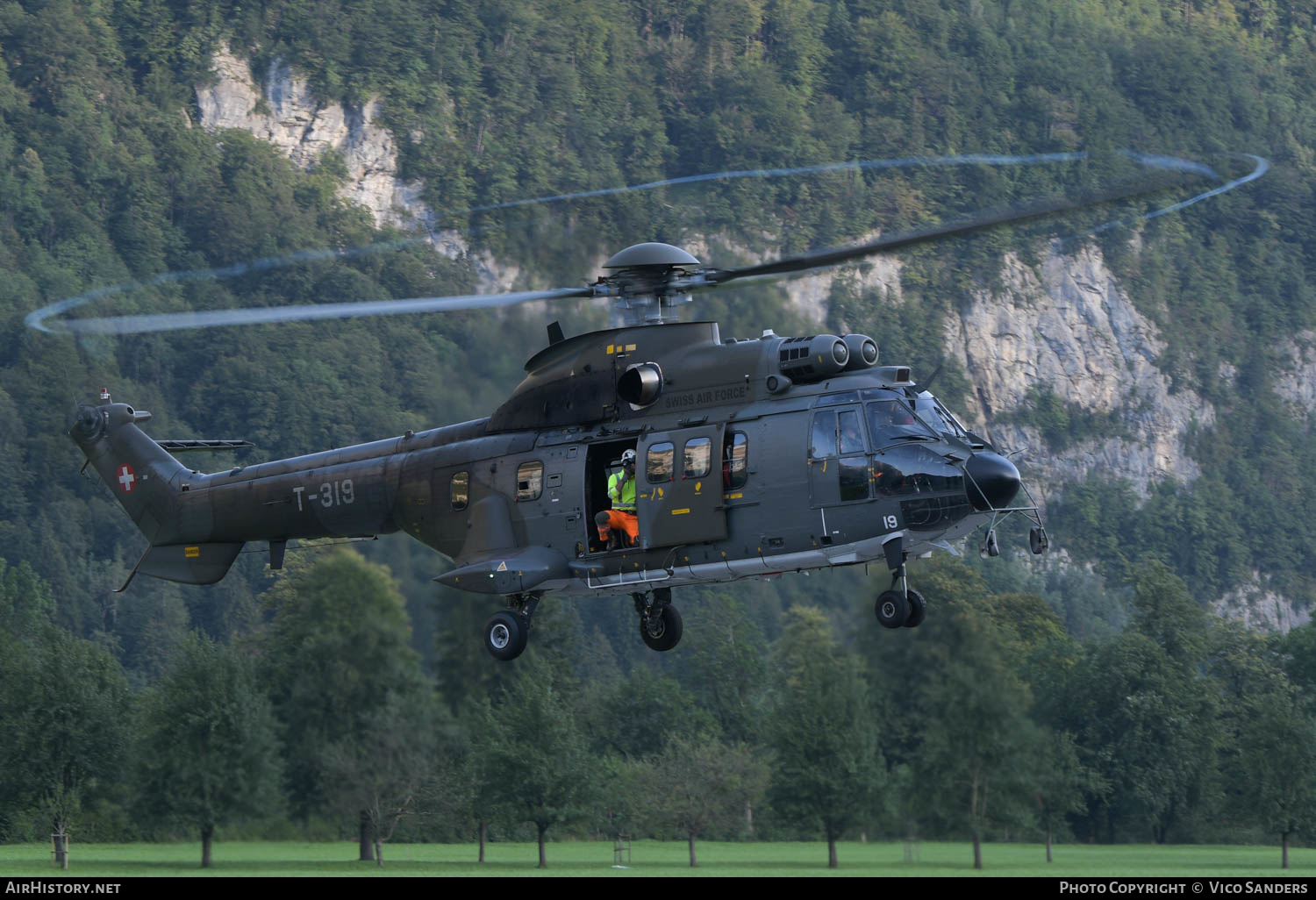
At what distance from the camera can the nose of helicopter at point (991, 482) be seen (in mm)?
30953

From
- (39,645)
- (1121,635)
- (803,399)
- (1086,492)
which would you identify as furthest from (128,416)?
(1086,492)

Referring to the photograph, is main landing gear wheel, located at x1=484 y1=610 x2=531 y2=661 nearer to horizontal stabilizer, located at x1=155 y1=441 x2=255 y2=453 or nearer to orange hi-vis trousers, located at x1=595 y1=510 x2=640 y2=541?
orange hi-vis trousers, located at x1=595 y1=510 x2=640 y2=541

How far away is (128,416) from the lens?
42.3 metres

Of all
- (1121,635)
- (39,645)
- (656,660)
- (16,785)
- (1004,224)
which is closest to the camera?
(1004,224)

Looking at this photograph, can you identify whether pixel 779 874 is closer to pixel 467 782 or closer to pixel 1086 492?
pixel 467 782

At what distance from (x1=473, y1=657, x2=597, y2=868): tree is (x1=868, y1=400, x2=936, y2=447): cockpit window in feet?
143

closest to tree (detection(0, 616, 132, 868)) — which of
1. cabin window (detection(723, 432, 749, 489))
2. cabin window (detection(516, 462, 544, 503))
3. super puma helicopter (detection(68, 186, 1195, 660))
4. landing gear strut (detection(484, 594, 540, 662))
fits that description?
super puma helicopter (detection(68, 186, 1195, 660))

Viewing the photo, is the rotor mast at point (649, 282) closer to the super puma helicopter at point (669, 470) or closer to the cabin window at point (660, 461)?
the super puma helicopter at point (669, 470)

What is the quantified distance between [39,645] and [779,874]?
33.6 m

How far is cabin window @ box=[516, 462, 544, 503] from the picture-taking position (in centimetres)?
3491

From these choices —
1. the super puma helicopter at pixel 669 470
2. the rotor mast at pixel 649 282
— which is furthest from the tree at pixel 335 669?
the rotor mast at pixel 649 282

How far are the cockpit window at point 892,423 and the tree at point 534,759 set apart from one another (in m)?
43.5

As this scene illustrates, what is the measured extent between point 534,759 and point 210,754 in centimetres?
1396

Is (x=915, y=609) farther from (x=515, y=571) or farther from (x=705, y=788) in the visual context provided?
(x=705, y=788)
